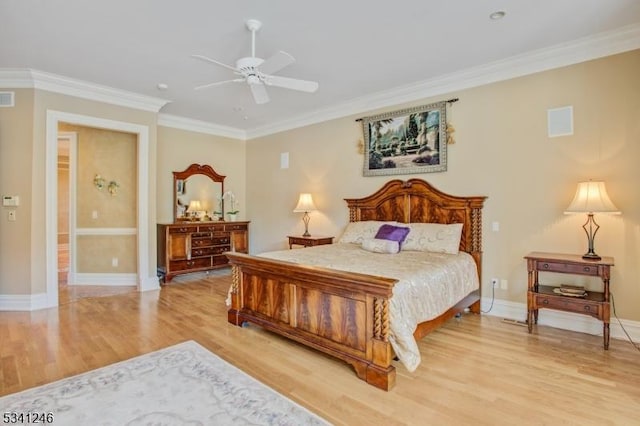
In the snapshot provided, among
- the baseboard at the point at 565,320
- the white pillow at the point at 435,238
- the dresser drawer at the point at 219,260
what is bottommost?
the baseboard at the point at 565,320

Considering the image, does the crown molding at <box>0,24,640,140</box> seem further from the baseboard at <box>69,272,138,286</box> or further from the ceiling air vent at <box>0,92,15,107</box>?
the baseboard at <box>69,272,138,286</box>

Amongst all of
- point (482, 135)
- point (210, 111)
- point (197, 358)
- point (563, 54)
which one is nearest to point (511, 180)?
point (482, 135)

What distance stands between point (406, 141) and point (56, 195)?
477cm

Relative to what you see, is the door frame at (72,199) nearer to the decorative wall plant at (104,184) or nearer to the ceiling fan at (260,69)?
the decorative wall plant at (104,184)

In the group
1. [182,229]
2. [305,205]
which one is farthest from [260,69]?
[182,229]

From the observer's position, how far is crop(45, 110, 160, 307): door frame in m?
4.37

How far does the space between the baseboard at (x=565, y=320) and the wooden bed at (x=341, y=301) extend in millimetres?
229

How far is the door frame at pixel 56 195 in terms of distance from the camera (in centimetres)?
437

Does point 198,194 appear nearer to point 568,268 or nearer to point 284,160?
point 284,160

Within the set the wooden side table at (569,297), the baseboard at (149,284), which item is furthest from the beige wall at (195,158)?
the wooden side table at (569,297)

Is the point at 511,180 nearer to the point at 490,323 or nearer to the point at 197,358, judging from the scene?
the point at 490,323

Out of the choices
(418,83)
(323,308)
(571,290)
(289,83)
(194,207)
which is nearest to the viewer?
(323,308)

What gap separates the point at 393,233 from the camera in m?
4.15

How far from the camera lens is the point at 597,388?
7.72 ft
